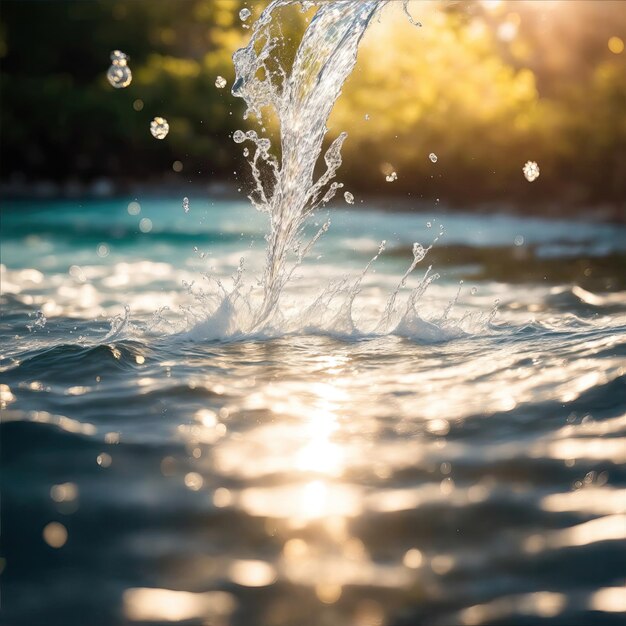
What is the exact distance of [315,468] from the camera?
431 centimetres

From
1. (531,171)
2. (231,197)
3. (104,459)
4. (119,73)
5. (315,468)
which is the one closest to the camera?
(315,468)

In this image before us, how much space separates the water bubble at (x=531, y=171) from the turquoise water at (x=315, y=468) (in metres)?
12.2

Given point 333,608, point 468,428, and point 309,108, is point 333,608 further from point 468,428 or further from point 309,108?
point 309,108

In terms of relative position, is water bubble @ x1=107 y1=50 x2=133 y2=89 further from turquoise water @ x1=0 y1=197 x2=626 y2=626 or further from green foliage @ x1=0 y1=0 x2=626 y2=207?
green foliage @ x1=0 y1=0 x2=626 y2=207

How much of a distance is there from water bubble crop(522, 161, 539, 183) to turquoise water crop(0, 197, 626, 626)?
12.2m

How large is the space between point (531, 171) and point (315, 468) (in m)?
17.3

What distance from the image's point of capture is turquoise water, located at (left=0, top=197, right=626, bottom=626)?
10.6 ft

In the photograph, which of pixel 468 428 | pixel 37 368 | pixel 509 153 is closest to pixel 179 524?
pixel 468 428

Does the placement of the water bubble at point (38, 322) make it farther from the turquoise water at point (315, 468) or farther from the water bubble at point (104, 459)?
the water bubble at point (104, 459)

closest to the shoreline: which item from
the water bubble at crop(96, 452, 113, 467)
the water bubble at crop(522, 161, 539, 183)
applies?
the water bubble at crop(522, 161, 539, 183)

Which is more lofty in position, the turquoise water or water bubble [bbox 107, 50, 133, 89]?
water bubble [bbox 107, 50, 133, 89]

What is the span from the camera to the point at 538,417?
203 inches

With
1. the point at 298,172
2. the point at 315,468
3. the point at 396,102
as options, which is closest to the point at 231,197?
the point at 396,102

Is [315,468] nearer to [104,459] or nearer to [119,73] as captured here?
[104,459]
